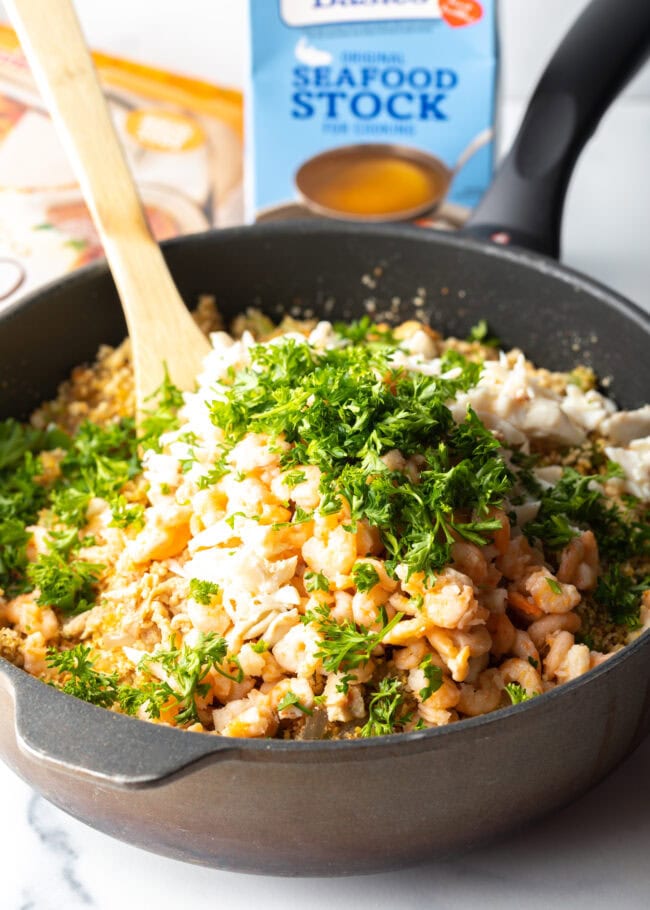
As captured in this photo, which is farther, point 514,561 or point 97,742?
point 514,561

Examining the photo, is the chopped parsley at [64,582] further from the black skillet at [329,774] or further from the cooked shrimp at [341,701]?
the cooked shrimp at [341,701]

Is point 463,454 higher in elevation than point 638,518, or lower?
higher

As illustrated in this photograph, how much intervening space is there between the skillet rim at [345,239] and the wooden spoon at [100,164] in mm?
77

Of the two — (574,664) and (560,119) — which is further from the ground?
(560,119)

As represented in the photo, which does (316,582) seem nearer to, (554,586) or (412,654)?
(412,654)

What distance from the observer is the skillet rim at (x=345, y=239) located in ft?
3.72

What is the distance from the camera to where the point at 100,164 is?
200 cm

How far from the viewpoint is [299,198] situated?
2.63 meters

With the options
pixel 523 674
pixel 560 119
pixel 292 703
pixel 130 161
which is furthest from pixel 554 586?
pixel 130 161

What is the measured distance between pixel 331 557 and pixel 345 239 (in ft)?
2.89

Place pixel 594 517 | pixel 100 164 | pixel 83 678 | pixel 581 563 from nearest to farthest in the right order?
pixel 83 678, pixel 581 563, pixel 594 517, pixel 100 164

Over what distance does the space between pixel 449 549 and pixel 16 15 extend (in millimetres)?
1266

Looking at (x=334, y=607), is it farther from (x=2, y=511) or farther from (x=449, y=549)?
(x=2, y=511)

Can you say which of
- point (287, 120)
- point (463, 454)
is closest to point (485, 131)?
point (287, 120)
